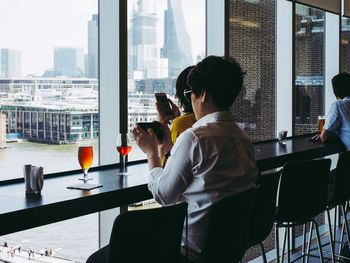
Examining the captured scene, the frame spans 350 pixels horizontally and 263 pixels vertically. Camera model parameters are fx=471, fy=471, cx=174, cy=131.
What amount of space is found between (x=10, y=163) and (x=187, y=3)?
222cm

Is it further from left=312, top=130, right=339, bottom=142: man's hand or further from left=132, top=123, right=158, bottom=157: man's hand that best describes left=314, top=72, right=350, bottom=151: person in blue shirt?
left=132, top=123, right=158, bottom=157: man's hand

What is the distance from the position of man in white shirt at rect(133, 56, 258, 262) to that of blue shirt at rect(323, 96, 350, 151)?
8.51 ft

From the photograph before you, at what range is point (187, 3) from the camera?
4.19 metres

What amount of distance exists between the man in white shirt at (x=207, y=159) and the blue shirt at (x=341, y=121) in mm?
2595

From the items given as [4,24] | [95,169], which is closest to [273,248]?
[95,169]

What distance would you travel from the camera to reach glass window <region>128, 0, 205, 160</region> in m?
3.57

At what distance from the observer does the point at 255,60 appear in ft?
15.8

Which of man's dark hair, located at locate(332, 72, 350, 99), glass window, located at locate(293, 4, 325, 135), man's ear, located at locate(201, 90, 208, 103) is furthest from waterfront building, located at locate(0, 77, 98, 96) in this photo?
glass window, located at locate(293, 4, 325, 135)

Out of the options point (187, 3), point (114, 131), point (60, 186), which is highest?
point (187, 3)

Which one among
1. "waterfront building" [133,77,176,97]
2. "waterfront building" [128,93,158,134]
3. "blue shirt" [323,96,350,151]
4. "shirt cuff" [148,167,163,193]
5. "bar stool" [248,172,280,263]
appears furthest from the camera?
"blue shirt" [323,96,350,151]

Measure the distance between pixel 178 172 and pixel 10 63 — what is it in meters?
1.47

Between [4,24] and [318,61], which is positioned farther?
[318,61]

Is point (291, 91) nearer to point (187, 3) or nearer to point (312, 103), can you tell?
point (312, 103)

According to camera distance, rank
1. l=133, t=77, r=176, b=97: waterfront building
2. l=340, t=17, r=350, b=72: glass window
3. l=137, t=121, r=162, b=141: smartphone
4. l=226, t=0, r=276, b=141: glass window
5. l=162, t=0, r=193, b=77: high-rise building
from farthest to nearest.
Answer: l=340, t=17, r=350, b=72: glass window → l=226, t=0, r=276, b=141: glass window → l=162, t=0, r=193, b=77: high-rise building → l=133, t=77, r=176, b=97: waterfront building → l=137, t=121, r=162, b=141: smartphone
